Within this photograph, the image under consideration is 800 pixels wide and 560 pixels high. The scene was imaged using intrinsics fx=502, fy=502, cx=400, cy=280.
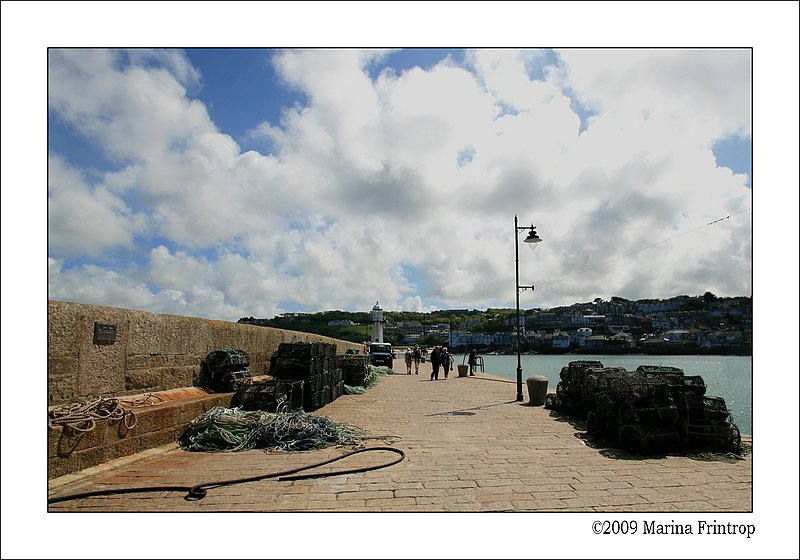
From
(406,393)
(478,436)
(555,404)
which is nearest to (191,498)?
(478,436)

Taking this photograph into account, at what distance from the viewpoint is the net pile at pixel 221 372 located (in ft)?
28.0

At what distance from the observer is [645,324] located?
76.8m

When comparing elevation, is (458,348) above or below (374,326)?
below

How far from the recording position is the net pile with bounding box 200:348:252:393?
8.52m

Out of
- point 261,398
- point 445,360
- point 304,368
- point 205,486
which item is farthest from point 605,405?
point 445,360

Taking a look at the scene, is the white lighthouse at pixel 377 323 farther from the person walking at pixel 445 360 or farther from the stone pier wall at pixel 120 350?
the stone pier wall at pixel 120 350

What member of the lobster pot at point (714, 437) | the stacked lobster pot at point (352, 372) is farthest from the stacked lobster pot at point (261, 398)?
the stacked lobster pot at point (352, 372)

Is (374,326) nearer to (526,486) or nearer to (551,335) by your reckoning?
(526,486)

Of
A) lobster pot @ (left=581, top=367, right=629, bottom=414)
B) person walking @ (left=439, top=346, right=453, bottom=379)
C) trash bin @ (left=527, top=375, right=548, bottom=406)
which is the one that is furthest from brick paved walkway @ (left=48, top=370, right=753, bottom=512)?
person walking @ (left=439, top=346, right=453, bottom=379)

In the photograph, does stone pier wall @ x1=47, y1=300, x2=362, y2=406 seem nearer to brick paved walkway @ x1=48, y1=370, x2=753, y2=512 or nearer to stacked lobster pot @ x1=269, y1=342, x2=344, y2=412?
brick paved walkway @ x1=48, y1=370, x2=753, y2=512

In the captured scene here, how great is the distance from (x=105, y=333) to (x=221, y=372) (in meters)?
2.79

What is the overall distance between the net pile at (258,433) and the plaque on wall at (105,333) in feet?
5.15

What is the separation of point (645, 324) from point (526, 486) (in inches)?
3176

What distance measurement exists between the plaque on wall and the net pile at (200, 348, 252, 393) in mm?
2401
